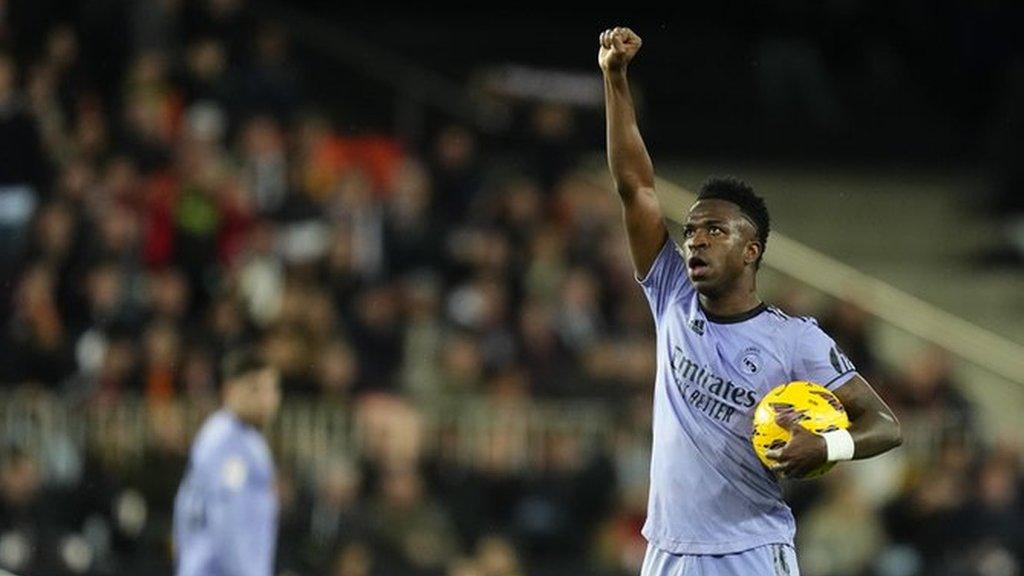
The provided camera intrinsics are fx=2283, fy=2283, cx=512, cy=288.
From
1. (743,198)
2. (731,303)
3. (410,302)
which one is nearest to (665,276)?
(731,303)

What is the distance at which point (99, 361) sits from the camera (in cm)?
1392

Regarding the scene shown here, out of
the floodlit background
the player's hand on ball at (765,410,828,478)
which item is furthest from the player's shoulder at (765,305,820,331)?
the floodlit background

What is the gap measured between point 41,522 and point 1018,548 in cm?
613

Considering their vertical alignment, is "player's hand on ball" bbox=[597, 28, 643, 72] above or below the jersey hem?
above

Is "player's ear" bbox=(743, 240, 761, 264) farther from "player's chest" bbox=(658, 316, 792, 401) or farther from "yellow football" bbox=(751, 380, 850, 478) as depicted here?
"yellow football" bbox=(751, 380, 850, 478)

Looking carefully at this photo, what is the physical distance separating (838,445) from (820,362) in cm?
45

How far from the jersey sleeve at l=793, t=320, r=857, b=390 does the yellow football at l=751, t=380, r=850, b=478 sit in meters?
0.13

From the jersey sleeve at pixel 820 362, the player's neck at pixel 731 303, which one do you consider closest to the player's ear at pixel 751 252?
the player's neck at pixel 731 303

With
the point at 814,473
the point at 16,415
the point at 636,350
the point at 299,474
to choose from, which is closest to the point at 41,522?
the point at 16,415

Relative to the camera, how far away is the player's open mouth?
6.84 m

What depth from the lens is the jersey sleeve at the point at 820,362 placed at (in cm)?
682

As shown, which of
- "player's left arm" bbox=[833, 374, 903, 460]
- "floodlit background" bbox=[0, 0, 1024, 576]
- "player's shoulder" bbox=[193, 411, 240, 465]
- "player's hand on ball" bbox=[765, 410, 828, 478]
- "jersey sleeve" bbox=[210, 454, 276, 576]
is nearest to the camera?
"player's hand on ball" bbox=[765, 410, 828, 478]

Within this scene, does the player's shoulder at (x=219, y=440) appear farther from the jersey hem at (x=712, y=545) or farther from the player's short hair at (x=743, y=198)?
the player's short hair at (x=743, y=198)

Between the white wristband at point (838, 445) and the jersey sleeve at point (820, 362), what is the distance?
0.31 metres
